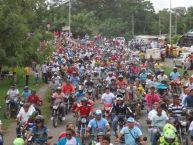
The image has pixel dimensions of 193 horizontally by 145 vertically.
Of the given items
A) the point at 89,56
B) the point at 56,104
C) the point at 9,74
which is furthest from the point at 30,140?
the point at 89,56

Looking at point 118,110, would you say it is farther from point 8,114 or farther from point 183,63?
point 183,63

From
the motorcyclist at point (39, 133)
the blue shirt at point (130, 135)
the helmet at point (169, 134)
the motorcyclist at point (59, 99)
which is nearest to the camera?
the helmet at point (169, 134)

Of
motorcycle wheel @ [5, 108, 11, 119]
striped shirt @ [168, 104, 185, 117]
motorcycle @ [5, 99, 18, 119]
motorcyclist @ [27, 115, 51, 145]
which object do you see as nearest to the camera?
motorcyclist @ [27, 115, 51, 145]

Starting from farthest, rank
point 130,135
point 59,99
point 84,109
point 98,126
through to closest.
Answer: point 59,99 < point 84,109 < point 98,126 < point 130,135

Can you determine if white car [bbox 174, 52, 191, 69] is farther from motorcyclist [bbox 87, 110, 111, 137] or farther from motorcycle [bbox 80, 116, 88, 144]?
motorcyclist [bbox 87, 110, 111, 137]

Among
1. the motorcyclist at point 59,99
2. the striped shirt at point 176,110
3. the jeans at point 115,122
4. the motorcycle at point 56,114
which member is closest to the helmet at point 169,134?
the striped shirt at point 176,110

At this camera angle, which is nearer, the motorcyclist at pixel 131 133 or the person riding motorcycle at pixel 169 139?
the person riding motorcycle at pixel 169 139

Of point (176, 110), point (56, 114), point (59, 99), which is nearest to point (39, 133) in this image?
point (176, 110)

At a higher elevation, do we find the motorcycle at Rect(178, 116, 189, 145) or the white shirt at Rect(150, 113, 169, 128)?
the white shirt at Rect(150, 113, 169, 128)

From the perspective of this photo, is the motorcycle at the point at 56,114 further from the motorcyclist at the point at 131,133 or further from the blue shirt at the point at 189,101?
the motorcyclist at the point at 131,133

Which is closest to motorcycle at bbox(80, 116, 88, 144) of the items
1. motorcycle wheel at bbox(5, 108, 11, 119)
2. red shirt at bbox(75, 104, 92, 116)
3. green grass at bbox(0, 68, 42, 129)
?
red shirt at bbox(75, 104, 92, 116)

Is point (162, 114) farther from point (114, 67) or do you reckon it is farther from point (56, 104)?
point (114, 67)

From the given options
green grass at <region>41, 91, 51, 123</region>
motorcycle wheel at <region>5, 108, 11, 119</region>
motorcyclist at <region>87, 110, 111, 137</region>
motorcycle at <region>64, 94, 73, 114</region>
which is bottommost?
green grass at <region>41, 91, 51, 123</region>

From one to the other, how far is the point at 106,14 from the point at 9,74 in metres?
75.2
